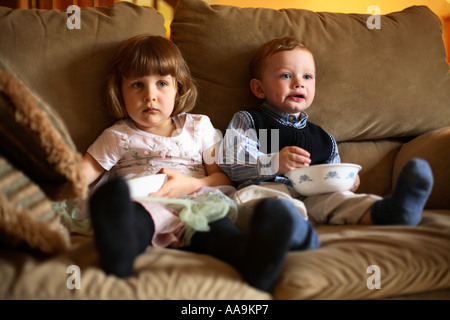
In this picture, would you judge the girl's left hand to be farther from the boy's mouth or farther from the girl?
the boy's mouth

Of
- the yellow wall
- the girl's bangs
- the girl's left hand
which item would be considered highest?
the yellow wall

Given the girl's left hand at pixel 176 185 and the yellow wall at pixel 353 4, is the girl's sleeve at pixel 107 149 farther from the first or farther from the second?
the yellow wall at pixel 353 4

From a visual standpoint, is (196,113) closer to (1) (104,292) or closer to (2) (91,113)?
(2) (91,113)

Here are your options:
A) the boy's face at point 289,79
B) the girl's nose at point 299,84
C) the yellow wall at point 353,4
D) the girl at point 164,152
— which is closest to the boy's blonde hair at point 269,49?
the boy's face at point 289,79

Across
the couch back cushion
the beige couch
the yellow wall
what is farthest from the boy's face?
the yellow wall

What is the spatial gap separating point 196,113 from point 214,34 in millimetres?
292

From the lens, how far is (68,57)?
1329 mm

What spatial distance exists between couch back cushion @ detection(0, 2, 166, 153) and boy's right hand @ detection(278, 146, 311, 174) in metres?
0.60

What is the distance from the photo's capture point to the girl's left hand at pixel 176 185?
3.78 feet

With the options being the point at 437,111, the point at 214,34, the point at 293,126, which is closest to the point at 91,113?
the point at 214,34

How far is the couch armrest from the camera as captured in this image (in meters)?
1.27

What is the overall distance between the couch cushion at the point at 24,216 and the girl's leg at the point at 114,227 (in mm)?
92

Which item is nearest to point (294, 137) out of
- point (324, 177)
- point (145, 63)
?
point (324, 177)

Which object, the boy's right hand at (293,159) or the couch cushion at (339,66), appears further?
the couch cushion at (339,66)
